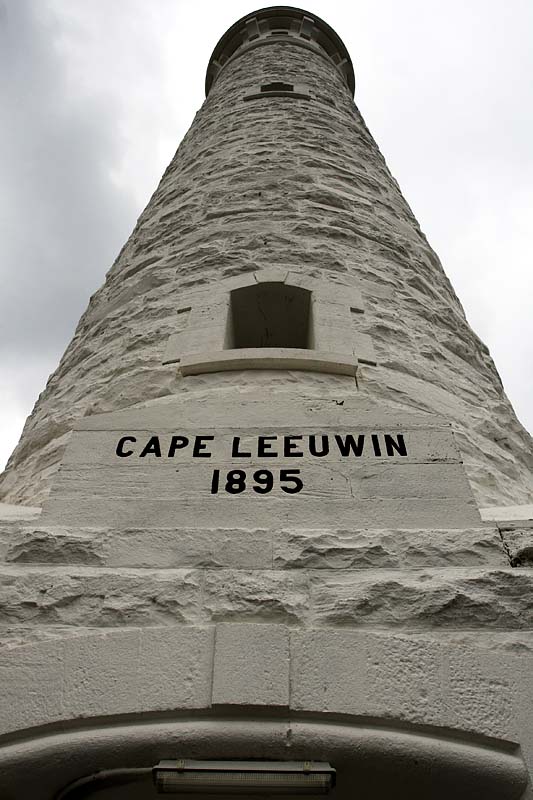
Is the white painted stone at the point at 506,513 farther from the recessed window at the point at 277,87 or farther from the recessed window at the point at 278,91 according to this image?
the recessed window at the point at 277,87

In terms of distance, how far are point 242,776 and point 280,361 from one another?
8.76 ft

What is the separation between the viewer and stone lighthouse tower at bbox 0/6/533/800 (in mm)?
2406

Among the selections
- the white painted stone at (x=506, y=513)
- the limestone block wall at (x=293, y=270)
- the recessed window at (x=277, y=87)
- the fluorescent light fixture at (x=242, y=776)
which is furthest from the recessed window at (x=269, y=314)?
the recessed window at (x=277, y=87)

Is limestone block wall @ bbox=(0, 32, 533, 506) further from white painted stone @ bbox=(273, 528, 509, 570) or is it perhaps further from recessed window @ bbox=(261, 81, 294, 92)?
recessed window @ bbox=(261, 81, 294, 92)

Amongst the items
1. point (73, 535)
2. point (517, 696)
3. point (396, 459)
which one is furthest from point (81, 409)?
point (517, 696)

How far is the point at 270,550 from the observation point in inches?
122

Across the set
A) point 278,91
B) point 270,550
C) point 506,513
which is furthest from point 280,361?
point 278,91

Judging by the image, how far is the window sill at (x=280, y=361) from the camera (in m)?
4.67

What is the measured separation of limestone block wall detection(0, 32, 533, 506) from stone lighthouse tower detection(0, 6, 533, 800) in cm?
3

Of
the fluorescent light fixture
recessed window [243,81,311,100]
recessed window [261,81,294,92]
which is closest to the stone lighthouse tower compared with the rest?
the fluorescent light fixture

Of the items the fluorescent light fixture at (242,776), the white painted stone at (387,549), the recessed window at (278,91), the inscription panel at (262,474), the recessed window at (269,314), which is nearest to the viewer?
the fluorescent light fixture at (242,776)

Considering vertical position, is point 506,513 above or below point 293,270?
below

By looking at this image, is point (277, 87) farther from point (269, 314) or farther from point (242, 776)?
point (242, 776)

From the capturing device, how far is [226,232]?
6.39 m
